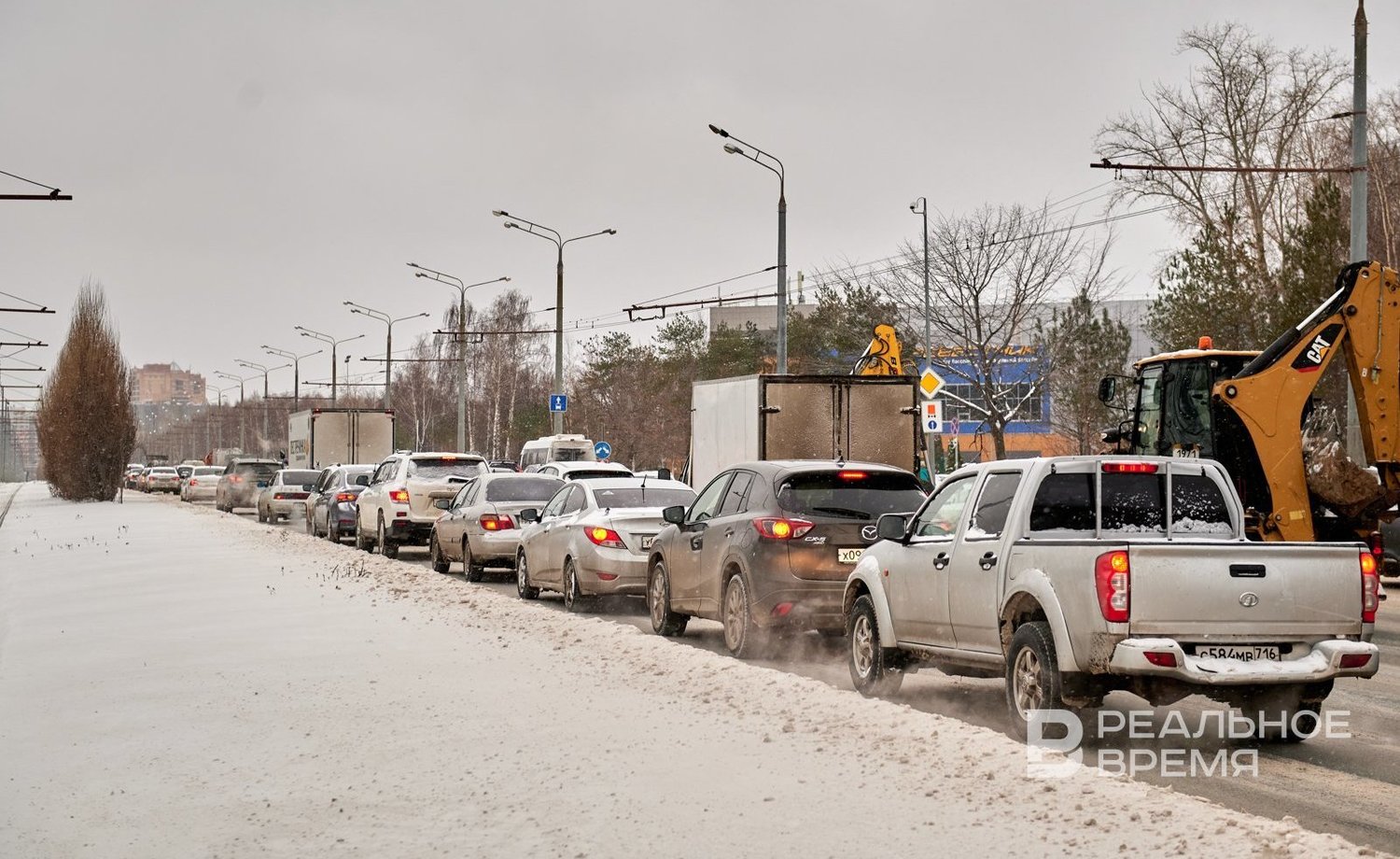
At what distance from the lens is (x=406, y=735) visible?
9.11 metres

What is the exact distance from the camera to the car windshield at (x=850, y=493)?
13.2m

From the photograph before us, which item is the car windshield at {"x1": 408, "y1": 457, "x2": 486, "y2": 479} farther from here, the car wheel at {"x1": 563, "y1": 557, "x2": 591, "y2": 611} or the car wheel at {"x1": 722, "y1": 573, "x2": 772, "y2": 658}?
the car wheel at {"x1": 722, "y1": 573, "x2": 772, "y2": 658}

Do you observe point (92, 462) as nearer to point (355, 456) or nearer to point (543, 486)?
point (355, 456)

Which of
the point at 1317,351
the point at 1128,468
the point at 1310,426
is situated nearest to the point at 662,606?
the point at 1128,468

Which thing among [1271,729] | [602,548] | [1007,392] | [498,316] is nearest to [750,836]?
[1271,729]

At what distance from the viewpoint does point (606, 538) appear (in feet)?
57.2

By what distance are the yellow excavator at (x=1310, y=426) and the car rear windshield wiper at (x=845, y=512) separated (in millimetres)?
7322

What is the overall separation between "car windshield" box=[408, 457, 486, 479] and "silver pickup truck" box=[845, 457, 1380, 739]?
743 inches

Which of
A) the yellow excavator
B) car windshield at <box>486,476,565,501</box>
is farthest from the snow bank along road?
the yellow excavator

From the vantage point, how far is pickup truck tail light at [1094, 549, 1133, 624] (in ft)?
28.3

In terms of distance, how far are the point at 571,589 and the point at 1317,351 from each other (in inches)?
367

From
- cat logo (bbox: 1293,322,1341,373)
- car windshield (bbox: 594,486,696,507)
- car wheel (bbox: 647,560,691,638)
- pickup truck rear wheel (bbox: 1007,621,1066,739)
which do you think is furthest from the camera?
cat logo (bbox: 1293,322,1341,373)

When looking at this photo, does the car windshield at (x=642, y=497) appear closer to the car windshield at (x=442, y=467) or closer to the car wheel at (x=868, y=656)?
the car wheel at (x=868, y=656)

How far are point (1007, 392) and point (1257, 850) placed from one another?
43965 millimetres
